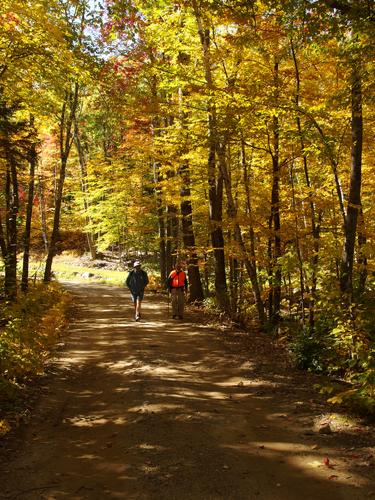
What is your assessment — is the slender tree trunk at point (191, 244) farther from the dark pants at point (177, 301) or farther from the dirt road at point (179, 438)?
the dirt road at point (179, 438)

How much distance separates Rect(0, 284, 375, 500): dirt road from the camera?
4219 millimetres

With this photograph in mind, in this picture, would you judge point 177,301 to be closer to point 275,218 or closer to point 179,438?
point 275,218

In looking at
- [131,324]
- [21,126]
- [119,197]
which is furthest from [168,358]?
[119,197]

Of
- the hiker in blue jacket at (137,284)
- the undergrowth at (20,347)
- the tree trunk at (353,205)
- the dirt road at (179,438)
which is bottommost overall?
the dirt road at (179,438)

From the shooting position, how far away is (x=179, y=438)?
17.2ft

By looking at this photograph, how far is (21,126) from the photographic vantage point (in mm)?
10445

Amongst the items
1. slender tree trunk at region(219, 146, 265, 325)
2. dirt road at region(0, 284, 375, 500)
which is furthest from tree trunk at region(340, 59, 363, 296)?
slender tree trunk at region(219, 146, 265, 325)

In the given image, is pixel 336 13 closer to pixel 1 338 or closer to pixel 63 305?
pixel 1 338

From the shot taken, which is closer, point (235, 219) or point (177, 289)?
point (235, 219)

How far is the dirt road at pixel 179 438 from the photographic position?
422 centimetres

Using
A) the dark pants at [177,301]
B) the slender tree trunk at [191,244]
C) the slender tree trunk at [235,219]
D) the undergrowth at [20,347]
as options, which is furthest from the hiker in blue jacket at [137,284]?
the slender tree trunk at [191,244]

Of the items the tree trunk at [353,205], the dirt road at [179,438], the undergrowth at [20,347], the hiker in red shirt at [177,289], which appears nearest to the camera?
the dirt road at [179,438]

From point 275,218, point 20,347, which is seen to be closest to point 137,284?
point 275,218

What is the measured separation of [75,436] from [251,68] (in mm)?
10296
